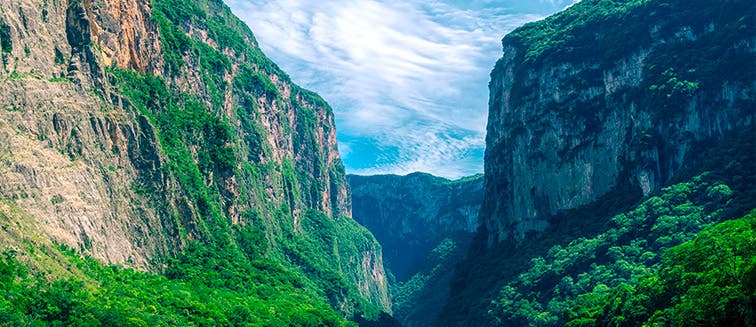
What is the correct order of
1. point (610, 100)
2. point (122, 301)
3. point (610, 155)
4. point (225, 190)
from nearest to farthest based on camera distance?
point (122, 301) → point (610, 155) → point (610, 100) → point (225, 190)

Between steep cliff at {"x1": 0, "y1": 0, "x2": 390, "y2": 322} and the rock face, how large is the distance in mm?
45420

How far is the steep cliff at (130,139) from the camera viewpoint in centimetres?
7319

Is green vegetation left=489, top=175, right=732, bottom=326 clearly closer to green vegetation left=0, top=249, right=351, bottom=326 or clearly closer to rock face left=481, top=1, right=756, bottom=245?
rock face left=481, top=1, right=756, bottom=245

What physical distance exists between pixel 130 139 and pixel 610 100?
7091cm

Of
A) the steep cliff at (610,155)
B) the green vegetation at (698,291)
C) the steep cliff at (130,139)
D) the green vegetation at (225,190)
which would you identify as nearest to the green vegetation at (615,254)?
the steep cliff at (610,155)

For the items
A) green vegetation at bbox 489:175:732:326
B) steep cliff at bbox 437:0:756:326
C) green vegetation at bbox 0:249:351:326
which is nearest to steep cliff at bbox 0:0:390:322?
green vegetation at bbox 0:249:351:326

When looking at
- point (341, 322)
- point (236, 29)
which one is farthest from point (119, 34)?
point (236, 29)

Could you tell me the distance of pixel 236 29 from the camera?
19625 cm

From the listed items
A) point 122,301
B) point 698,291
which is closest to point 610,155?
point 698,291

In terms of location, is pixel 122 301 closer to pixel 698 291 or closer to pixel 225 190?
pixel 698 291

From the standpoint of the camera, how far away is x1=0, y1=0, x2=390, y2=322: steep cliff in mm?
73188

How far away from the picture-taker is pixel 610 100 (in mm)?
120438

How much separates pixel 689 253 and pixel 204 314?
4701 cm

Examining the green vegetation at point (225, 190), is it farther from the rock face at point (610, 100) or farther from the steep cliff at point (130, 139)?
the rock face at point (610, 100)
